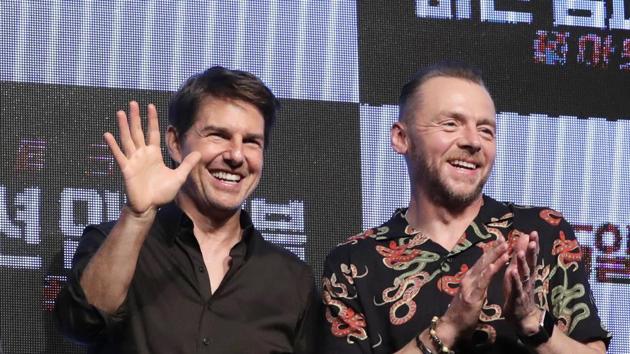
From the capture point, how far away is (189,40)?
3.56m

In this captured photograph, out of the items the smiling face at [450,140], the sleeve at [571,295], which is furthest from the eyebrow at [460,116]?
the sleeve at [571,295]

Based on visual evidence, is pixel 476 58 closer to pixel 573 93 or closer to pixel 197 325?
pixel 573 93

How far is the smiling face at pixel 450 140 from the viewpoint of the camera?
3.10 m

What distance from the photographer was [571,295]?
2.94 meters

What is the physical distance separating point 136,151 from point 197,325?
18.0 inches

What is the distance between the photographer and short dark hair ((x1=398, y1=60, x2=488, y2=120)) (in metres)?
3.23

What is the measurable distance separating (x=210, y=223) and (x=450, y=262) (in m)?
0.62

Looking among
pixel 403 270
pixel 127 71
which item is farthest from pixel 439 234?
pixel 127 71

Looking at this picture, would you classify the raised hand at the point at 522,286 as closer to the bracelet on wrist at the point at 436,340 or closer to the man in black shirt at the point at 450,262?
the man in black shirt at the point at 450,262

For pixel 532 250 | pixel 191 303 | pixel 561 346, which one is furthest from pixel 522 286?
pixel 191 303

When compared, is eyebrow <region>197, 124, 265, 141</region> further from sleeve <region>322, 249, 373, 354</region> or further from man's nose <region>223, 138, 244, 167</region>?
sleeve <region>322, 249, 373, 354</region>

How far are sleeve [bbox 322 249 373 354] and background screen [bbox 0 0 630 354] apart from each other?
1.43ft

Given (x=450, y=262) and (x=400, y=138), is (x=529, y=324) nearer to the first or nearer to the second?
(x=450, y=262)

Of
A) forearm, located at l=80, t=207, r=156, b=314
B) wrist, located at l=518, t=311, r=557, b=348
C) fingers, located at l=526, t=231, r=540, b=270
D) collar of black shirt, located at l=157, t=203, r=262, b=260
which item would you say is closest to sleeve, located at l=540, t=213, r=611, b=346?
wrist, located at l=518, t=311, r=557, b=348
